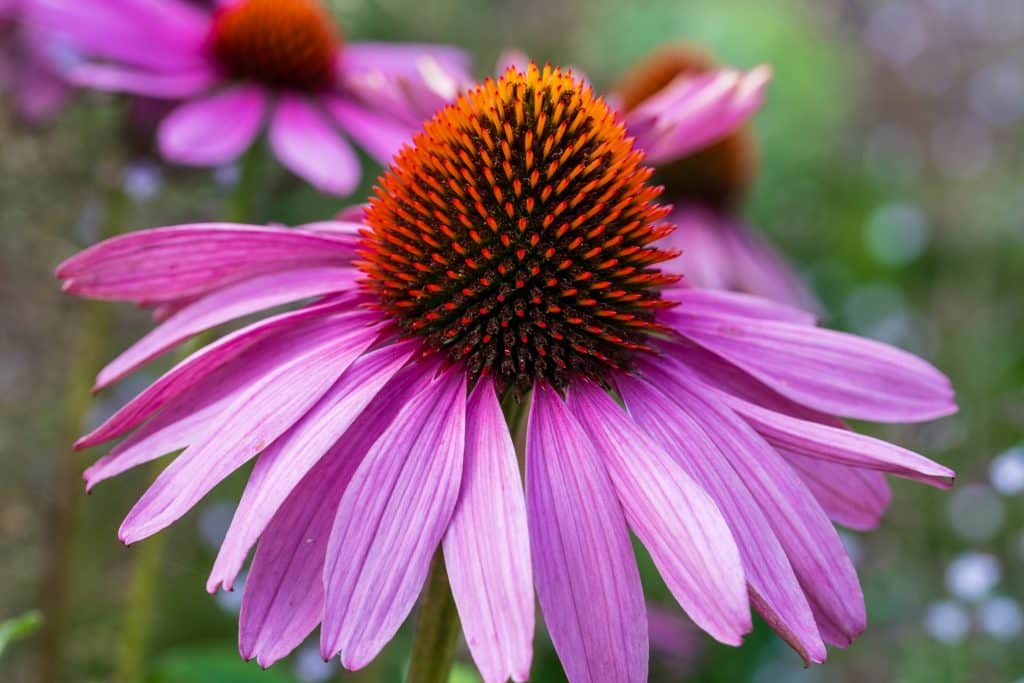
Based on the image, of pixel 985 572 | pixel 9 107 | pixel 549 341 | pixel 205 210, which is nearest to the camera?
pixel 549 341

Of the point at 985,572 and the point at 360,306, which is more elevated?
the point at 360,306

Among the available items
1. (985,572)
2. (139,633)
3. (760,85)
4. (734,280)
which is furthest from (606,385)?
(734,280)

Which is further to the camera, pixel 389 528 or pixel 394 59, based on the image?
pixel 394 59

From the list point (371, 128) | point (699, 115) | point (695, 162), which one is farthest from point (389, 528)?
point (695, 162)

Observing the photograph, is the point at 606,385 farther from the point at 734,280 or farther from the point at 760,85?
the point at 734,280

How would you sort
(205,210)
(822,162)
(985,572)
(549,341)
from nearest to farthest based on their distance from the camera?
(549,341) < (985,572) < (205,210) < (822,162)

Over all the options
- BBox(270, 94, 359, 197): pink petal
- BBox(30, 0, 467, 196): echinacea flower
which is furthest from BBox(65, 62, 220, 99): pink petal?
BBox(270, 94, 359, 197): pink petal

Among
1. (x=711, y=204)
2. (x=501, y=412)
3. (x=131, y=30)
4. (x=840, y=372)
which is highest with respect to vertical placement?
(x=131, y=30)

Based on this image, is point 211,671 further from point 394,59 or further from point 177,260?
point 394,59
